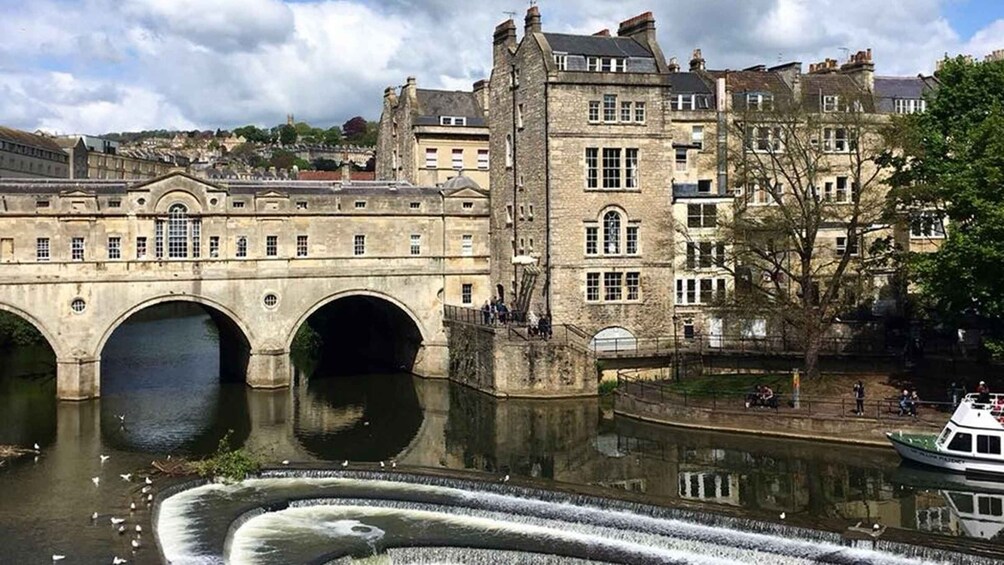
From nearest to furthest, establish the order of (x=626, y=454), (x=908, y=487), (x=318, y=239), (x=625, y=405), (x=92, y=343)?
(x=908, y=487), (x=626, y=454), (x=625, y=405), (x=92, y=343), (x=318, y=239)

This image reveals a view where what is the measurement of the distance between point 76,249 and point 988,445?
118 ft

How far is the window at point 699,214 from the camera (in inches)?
1981

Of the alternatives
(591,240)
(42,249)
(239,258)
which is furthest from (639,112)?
(42,249)

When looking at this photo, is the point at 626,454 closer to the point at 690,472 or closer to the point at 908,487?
the point at 690,472

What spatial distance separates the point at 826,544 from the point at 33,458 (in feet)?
83.3

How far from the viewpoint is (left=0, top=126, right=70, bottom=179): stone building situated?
3807 inches

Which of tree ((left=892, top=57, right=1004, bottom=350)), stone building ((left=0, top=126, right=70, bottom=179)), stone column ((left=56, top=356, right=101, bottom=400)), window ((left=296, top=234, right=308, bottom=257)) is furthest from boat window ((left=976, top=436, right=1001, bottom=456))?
stone building ((left=0, top=126, right=70, bottom=179))

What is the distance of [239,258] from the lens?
48625mm

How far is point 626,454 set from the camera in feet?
119

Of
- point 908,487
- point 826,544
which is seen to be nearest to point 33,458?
point 826,544

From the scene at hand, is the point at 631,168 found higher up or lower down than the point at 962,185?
higher up

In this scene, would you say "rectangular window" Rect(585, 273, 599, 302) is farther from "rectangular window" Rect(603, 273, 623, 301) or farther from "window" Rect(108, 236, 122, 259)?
"window" Rect(108, 236, 122, 259)

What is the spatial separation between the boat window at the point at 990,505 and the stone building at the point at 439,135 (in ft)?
123

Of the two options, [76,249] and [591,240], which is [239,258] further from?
[591,240]
